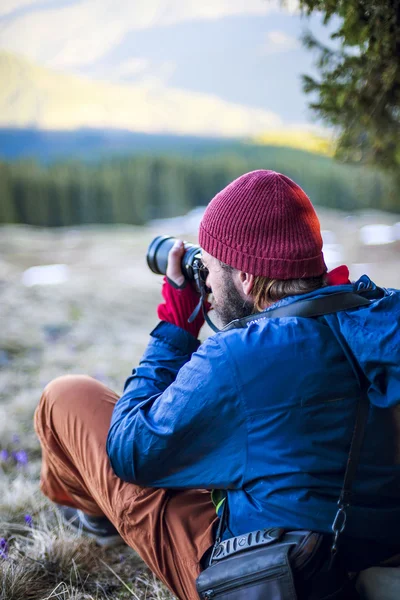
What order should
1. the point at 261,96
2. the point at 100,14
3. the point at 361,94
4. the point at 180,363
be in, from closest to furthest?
the point at 180,363 → the point at 361,94 → the point at 100,14 → the point at 261,96

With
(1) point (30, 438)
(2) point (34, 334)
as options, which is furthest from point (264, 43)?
(1) point (30, 438)

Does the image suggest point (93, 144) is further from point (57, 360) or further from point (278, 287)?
point (278, 287)

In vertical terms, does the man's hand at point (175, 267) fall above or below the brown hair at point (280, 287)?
below

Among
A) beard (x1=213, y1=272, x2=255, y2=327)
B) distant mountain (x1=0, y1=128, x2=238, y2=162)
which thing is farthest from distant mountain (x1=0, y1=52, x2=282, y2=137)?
beard (x1=213, y1=272, x2=255, y2=327)

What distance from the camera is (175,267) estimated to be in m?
1.66

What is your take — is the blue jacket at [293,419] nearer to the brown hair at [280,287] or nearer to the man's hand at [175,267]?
the brown hair at [280,287]

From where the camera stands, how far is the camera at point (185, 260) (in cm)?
159

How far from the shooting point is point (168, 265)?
1666mm

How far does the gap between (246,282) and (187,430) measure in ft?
1.23

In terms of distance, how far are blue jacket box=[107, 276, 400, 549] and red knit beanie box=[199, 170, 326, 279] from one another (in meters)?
0.10

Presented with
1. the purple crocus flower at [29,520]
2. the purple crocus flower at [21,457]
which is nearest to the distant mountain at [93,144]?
the purple crocus flower at [21,457]

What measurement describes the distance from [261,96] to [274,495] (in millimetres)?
10717

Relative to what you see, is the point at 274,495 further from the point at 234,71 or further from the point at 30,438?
the point at 234,71

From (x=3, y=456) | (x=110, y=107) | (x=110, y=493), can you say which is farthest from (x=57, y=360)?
(x=110, y=107)
